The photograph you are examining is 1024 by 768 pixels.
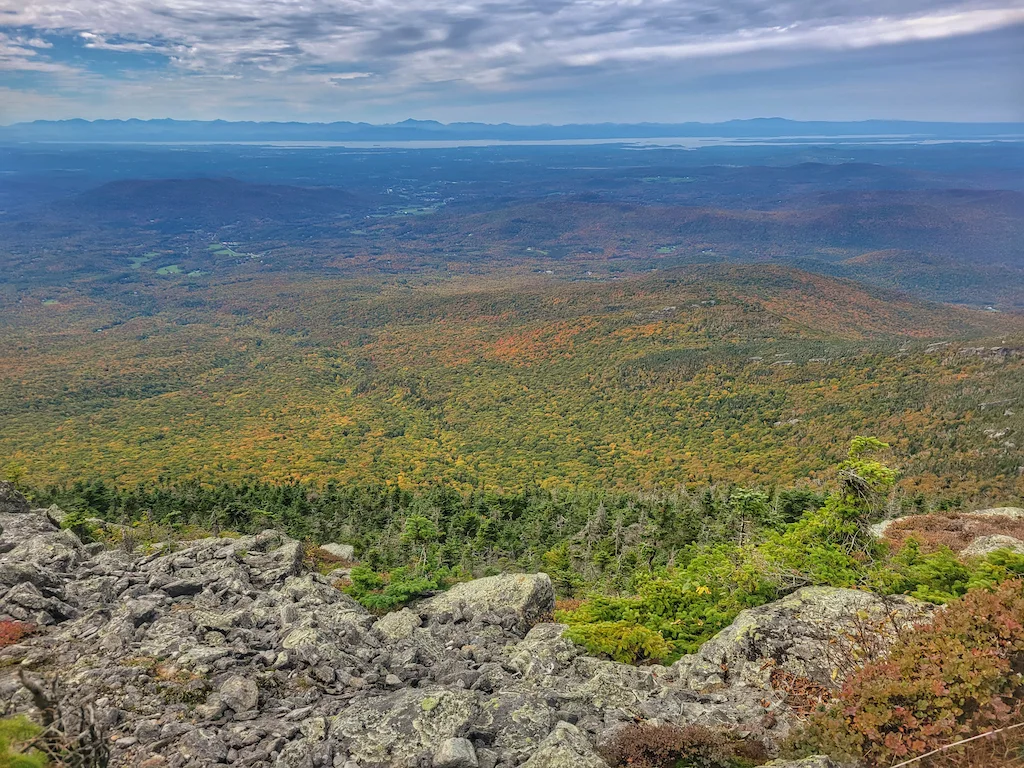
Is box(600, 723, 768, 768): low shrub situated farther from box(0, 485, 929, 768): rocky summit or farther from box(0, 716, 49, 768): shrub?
box(0, 716, 49, 768): shrub

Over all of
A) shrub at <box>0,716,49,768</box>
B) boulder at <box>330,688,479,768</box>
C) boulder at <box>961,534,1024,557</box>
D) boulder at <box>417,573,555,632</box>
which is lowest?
boulder at <box>417,573,555,632</box>

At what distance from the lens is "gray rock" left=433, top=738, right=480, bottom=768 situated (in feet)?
43.7

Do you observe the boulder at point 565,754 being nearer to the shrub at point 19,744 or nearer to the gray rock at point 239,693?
the gray rock at point 239,693

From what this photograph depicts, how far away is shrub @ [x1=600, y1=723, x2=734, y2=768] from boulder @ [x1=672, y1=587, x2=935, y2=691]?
3.53m

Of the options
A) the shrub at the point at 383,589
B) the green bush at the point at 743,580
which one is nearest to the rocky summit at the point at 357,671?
the green bush at the point at 743,580

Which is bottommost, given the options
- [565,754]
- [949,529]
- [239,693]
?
[949,529]

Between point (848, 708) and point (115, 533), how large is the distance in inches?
1734

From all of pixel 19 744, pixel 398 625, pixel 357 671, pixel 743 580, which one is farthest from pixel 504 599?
pixel 19 744

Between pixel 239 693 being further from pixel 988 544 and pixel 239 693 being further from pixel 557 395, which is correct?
pixel 557 395

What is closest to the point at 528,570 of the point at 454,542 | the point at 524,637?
the point at 454,542

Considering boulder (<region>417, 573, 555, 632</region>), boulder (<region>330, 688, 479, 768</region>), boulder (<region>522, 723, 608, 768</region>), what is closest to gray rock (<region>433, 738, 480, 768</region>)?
boulder (<region>330, 688, 479, 768</region>)

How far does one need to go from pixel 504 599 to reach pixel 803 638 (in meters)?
11.6

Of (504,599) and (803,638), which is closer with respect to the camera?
(803,638)

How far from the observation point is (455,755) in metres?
13.4
